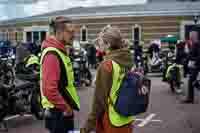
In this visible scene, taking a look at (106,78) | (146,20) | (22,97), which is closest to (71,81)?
(106,78)

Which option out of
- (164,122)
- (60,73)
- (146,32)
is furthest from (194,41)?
(146,32)

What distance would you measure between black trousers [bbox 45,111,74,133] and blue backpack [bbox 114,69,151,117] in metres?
0.55

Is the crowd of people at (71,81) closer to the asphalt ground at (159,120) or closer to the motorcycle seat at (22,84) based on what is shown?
the asphalt ground at (159,120)

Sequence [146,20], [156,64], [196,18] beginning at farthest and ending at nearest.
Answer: [146,20] < [196,18] < [156,64]

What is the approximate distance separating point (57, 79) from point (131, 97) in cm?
70

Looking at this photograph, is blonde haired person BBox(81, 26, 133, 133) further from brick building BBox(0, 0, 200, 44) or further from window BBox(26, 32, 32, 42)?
window BBox(26, 32, 32, 42)

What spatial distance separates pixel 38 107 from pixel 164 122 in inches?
94.2

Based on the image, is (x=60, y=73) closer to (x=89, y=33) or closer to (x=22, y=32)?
(x=89, y=33)

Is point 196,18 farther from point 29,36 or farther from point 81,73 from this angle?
point 81,73

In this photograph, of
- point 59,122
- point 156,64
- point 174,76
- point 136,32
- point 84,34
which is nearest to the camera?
point 59,122

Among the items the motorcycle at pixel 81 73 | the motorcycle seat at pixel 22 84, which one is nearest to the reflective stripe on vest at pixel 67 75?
the motorcycle seat at pixel 22 84

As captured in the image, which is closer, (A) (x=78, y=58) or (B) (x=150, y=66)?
(A) (x=78, y=58)

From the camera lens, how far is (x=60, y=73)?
425cm

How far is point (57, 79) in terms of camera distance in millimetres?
4199
